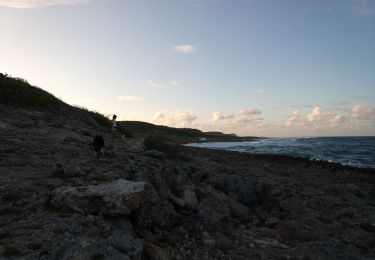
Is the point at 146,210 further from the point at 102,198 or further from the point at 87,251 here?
the point at 87,251

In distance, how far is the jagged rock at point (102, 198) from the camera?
32.7ft

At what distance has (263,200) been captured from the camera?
58.7 feet

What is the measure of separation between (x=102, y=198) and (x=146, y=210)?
157cm

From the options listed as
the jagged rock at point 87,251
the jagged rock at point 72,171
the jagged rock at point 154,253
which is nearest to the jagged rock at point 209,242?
the jagged rock at point 154,253

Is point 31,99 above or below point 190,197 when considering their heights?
above

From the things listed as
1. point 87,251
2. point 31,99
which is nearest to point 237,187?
point 87,251

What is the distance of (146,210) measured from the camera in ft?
36.8

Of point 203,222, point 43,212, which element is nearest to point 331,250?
point 203,222

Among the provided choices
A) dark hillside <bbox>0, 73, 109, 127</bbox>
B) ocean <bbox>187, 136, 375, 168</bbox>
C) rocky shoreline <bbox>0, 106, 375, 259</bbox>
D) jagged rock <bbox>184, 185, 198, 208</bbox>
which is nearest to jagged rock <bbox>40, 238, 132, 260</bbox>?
rocky shoreline <bbox>0, 106, 375, 259</bbox>

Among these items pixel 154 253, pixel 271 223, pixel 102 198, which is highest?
pixel 102 198

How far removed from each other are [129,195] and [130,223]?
2.72ft

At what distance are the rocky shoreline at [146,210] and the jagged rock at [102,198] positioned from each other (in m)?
0.03

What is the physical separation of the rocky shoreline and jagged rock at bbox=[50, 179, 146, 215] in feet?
0.09

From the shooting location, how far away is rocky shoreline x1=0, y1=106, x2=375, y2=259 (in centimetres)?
850
